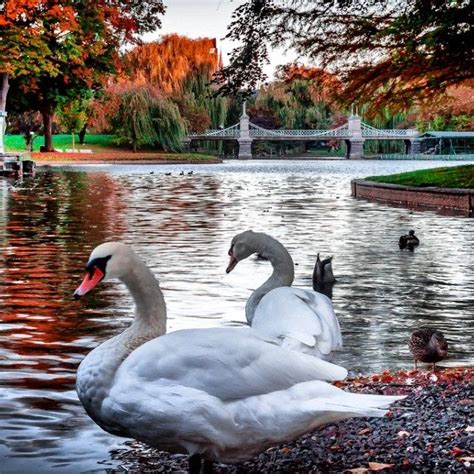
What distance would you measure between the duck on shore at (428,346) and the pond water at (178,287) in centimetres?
43

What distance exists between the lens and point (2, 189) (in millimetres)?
34906

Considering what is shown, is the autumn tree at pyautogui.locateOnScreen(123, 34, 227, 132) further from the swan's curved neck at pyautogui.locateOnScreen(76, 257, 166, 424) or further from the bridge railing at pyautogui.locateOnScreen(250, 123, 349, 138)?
the swan's curved neck at pyautogui.locateOnScreen(76, 257, 166, 424)

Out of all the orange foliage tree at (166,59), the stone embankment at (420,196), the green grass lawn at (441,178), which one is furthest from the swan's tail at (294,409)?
the orange foliage tree at (166,59)

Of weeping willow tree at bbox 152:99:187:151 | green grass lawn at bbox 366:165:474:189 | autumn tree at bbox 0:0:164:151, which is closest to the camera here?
green grass lawn at bbox 366:165:474:189

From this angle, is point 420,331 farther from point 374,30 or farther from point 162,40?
point 162,40

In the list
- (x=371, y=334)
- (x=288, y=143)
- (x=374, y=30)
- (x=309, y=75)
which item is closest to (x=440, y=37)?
(x=374, y=30)

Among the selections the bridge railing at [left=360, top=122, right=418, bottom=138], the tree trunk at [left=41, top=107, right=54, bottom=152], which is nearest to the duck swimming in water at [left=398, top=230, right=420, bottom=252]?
the tree trunk at [left=41, top=107, right=54, bottom=152]

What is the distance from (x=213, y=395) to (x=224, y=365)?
135 millimetres

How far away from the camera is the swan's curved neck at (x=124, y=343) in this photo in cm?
486

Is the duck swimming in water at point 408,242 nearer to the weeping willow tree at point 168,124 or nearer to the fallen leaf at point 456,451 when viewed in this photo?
the fallen leaf at point 456,451

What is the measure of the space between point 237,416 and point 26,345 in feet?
14.6

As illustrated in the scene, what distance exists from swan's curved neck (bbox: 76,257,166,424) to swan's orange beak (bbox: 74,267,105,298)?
0.52 feet

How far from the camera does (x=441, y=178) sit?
3180 cm

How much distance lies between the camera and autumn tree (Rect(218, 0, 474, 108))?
2280cm
